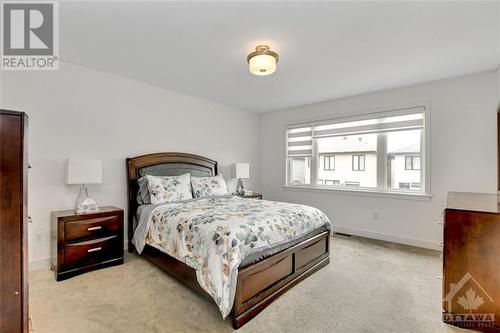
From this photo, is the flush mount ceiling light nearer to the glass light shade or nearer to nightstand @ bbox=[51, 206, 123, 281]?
the glass light shade

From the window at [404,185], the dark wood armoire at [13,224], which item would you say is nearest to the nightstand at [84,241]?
the dark wood armoire at [13,224]

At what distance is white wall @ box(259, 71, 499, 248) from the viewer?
3.15 meters

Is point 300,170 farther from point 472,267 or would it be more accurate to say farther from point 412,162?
point 472,267

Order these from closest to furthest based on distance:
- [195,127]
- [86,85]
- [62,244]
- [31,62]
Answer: [62,244] < [31,62] < [86,85] < [195,127]

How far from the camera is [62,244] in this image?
2482mm

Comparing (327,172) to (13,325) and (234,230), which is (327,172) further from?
(13,325)

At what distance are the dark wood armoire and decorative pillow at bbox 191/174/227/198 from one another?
254 centimetres

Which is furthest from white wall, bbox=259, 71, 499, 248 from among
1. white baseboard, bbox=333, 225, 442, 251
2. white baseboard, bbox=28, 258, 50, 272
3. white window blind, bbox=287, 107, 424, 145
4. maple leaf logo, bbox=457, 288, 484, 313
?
white baseboard, bbox=28, 258, 50, 272

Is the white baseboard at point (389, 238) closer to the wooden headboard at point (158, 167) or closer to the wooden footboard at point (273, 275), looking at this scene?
the wooden footboard at point (273, 275)

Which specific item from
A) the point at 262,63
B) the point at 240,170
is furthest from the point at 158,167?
the point at 262,63

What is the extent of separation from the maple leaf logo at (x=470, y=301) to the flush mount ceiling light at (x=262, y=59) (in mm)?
2555

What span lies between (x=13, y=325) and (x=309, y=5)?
2.67 meters

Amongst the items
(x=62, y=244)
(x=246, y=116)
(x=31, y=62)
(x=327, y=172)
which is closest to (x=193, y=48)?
(x=31, y=62)

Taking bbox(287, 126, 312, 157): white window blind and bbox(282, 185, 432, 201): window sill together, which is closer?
bbox(282, 185, 432, 201): window sill
